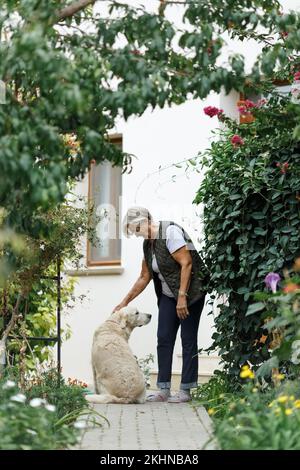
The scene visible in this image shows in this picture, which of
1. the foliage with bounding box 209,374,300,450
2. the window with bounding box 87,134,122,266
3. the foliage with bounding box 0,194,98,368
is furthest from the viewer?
the window with bounding box 87,134,122,266

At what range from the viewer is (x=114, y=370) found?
9492 mm

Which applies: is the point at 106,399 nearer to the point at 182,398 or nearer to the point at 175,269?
the point at 182,398

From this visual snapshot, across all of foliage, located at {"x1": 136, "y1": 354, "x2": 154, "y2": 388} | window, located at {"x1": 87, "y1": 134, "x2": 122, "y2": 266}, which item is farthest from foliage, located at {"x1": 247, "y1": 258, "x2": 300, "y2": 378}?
window, located at {"x1": 87, "y1": 134, "x2": 122, "y2": 266}

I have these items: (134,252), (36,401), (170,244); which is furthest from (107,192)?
(36,401)

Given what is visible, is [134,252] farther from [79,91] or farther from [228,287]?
[79,91]

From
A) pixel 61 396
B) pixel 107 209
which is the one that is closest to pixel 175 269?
pixel 61 396

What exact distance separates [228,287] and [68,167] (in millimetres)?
2720

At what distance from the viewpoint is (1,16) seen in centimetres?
666

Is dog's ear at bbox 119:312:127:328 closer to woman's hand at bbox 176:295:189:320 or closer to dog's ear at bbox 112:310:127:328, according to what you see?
dog's ear at bbox 112:310:127:328

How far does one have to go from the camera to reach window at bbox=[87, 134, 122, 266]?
43.0 feet

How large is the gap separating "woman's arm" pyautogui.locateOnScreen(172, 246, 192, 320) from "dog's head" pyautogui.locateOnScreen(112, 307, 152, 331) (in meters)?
0.54

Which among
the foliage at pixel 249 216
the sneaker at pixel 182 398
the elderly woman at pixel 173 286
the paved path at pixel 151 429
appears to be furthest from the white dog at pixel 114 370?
the foliage at pixel 249 216

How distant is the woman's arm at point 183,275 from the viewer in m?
9.61

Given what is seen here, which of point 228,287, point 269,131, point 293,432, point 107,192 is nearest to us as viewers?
point 293,432
